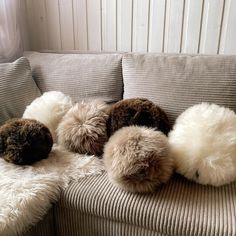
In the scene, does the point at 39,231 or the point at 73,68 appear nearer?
the point at 39,231

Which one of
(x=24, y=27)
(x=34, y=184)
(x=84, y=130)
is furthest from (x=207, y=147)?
(x=24, y=27)

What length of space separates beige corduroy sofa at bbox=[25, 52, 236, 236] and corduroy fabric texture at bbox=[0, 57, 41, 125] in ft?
0.27

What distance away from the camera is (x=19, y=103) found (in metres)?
1.39

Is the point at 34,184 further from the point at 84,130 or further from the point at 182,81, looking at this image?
the point at 182,81

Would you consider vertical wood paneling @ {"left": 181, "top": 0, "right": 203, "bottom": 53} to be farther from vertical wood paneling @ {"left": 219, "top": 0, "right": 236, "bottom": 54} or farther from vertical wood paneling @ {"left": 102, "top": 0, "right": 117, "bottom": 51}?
vertical wood paneling @ {"left": 102, "top": 0, "right": 117, "bottom": 51}

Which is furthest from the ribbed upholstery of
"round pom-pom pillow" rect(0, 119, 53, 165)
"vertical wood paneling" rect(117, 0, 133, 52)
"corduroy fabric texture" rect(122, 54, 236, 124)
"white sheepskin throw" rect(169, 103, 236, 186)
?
"vertical wood paneling" rect(117, 0, 133, 52)

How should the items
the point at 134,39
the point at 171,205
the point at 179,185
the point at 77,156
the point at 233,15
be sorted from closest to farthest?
the point at 171,205 → the point at 179,185 → the point at 77,156 → the point at 233,15 → the point at 134,39

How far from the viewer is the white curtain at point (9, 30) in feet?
5.28

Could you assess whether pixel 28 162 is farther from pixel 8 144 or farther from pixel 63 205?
pixel 63 205

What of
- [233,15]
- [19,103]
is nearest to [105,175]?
[19,103]

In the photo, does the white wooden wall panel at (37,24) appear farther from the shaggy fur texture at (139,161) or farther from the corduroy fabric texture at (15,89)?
the shaggy fur texture at (139,161)

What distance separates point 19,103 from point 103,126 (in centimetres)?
54

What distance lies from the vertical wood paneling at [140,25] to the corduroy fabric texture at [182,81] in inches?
11.9

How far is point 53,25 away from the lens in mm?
1767
